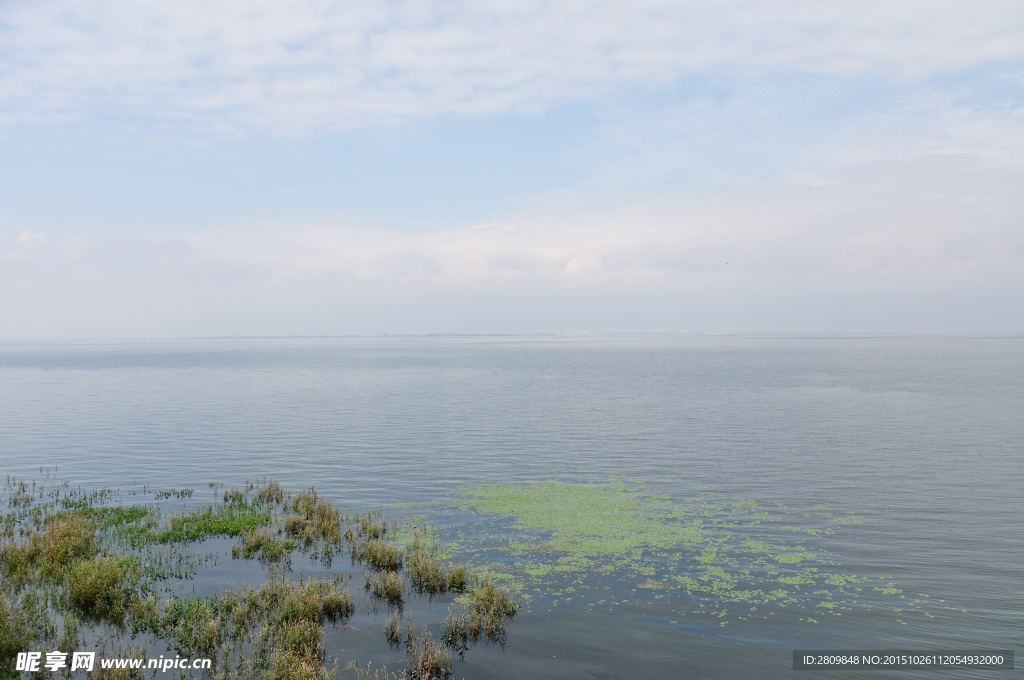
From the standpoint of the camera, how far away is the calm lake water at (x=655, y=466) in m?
14.6

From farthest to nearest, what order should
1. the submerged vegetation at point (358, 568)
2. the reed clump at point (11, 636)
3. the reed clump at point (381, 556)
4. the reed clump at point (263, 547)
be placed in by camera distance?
1. the reed clump at point (263, 547)
2. the reed clump at point (381, 556)
3. the submerged vegetation at point (358, 568)
4. the reed clump at point (11, 636)

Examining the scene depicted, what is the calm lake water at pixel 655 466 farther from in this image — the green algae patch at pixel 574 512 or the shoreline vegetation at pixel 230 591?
the green algae patch at pixel 574 512

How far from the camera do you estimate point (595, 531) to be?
75.2 ft

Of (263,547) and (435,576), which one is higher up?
(435,576)

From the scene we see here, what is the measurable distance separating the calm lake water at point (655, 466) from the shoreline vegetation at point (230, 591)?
0.86m

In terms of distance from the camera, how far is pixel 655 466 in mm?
35500

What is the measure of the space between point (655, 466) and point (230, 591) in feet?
83.2

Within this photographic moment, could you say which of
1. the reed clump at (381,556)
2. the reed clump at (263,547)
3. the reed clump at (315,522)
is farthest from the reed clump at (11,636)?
the reed clump at (381,556)

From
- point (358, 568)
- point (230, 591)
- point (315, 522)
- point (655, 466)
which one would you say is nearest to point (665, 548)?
point (358, 568)

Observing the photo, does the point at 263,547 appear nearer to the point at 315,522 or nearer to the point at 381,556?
the point at 315,522

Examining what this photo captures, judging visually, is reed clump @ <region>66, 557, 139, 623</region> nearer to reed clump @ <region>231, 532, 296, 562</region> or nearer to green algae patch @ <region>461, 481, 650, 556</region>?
reed clump @ <region>231, 532, 296, 562</region>

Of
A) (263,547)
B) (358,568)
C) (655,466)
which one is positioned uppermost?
(655,466)

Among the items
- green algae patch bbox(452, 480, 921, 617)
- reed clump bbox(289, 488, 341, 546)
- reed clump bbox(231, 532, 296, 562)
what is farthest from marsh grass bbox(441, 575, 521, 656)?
reed clump bbox(231, 532, 296, 562)

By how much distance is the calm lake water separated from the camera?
14.6m
